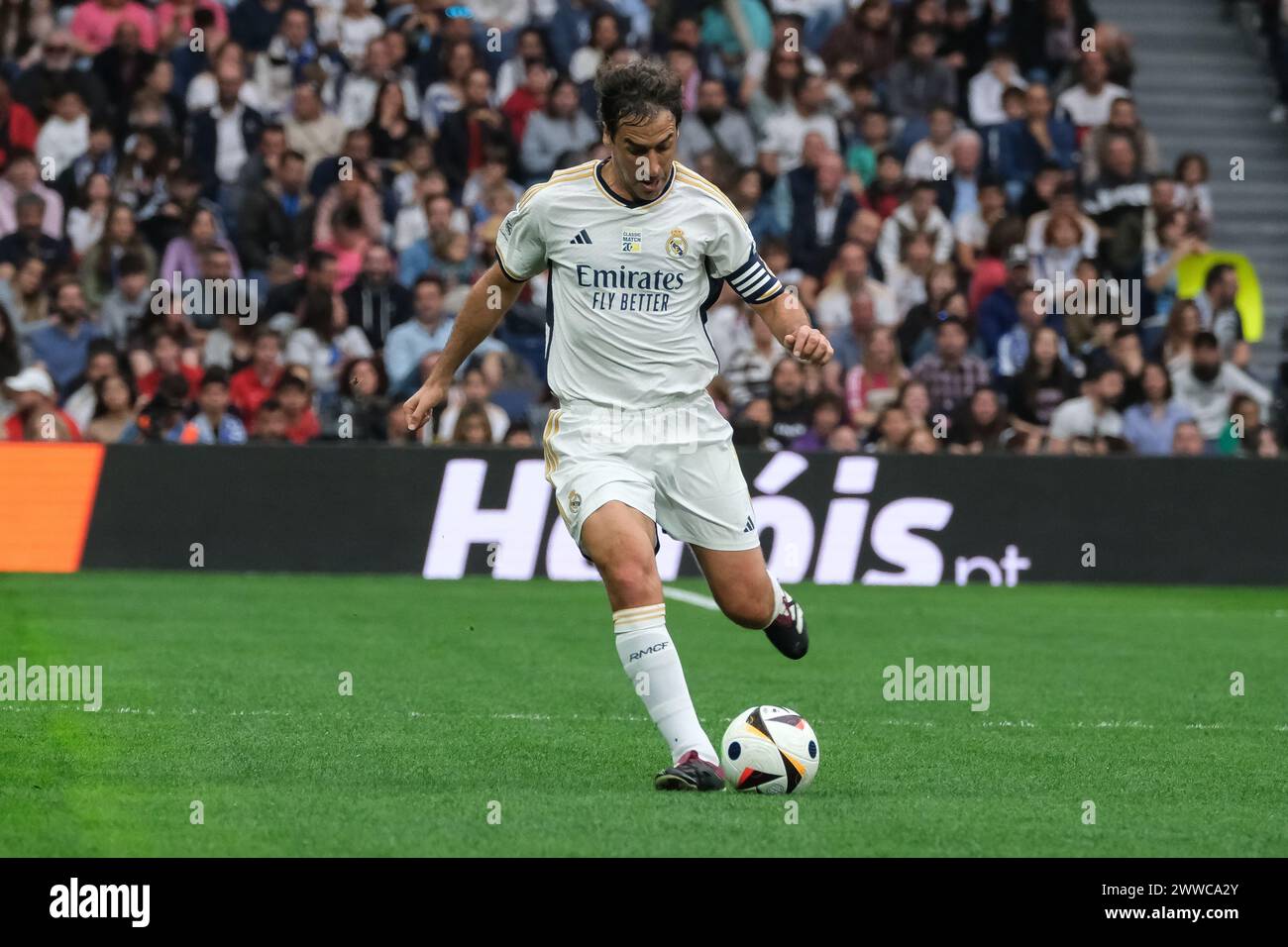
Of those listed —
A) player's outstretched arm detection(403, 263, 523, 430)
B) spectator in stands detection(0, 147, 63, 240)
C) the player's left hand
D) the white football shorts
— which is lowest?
the white football shorts

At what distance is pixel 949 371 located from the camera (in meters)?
17.6

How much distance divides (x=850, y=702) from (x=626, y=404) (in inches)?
114

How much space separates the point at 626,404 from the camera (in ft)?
25.4

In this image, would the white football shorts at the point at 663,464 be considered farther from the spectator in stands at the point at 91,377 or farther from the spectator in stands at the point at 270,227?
the spectator in stands at the point at 270,227

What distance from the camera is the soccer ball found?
290 inches


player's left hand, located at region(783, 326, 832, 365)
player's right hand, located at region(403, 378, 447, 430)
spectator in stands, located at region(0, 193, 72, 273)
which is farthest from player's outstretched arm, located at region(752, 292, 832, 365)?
spectator in stands, located at region(0, 193, 72, 273)

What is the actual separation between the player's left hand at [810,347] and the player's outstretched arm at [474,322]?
41.1 inches

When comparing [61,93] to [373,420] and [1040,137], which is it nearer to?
[373,420]

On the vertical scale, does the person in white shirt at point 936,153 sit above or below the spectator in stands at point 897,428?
above

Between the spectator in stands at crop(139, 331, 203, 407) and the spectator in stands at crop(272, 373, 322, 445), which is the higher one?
the spectator in stands at crop(139, 331, 203, 407)

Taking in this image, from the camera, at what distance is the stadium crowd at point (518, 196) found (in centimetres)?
1727

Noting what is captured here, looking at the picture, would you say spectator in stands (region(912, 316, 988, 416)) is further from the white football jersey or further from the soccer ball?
the soccer ball

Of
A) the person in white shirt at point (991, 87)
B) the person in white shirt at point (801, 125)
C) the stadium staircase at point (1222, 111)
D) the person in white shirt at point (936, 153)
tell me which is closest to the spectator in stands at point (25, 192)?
the person in white shirt at point (801, 125)
